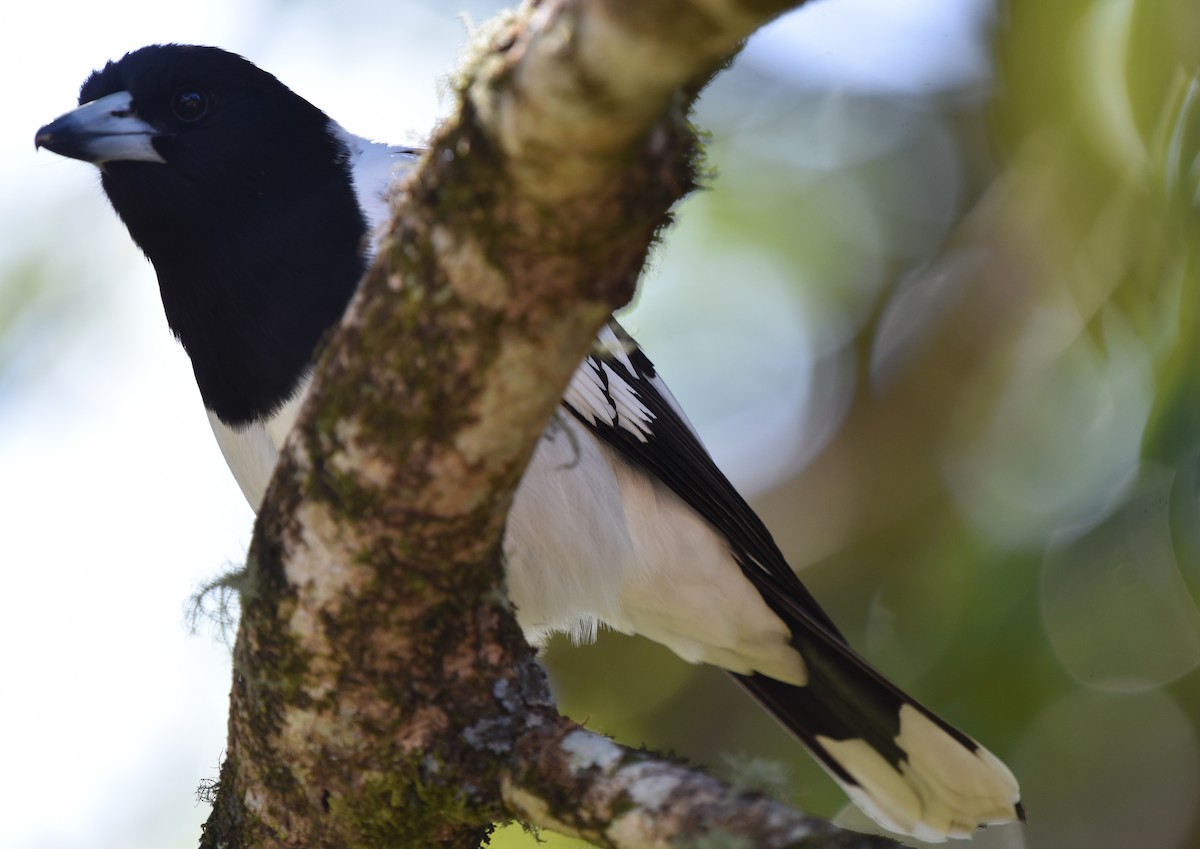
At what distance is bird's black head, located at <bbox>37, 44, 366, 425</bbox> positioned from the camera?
101 inches

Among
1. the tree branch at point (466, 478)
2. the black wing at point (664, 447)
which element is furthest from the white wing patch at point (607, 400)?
the tree branch at point (466, 478)

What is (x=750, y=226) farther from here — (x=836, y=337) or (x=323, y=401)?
(x=323, y=401)

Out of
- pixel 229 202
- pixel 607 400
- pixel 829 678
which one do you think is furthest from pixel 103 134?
pixel 829 678

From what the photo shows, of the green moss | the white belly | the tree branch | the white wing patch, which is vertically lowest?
the green moss

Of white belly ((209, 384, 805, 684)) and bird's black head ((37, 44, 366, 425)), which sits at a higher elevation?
bird's black head ((37, 44, 366, 425))

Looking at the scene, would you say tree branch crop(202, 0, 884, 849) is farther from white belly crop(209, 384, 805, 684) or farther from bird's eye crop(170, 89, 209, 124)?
bird's eye crop(170, 89, 209, 124)

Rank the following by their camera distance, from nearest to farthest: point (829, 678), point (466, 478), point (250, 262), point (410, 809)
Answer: point (466, 478) < point (410, 809) < point (250, 262) < point (829, 678)

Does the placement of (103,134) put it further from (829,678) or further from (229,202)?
(829,678)

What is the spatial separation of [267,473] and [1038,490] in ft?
5.94

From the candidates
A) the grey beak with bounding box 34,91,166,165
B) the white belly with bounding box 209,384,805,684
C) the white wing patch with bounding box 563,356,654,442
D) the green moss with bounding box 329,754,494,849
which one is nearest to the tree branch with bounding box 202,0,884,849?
the green moss with bounding box 329,754,494,849

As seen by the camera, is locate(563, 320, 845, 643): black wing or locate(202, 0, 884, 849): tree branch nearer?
locate(202, 0, 884, 849): tree branch

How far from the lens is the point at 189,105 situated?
9.62 feet

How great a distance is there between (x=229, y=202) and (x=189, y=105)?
31cm

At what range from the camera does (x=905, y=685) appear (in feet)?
10.8
